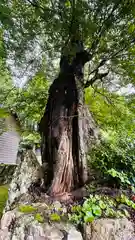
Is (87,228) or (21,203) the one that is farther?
(21,203)

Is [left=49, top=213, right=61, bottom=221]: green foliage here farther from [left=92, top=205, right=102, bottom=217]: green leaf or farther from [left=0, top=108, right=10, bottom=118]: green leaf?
[left=0, top=108, right=10, bottom=118]: green leaf

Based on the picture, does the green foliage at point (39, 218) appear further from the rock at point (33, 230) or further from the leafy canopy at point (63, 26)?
the leafy canopy at point (63, 26)

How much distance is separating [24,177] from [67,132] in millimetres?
1057

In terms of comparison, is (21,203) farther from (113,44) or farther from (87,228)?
(113,44)

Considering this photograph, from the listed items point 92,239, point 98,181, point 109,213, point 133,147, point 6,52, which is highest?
point 6,52

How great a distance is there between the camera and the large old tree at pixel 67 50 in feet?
7.75

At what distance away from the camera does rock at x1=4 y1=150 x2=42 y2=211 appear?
7.97ft

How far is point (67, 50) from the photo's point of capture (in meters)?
2.86

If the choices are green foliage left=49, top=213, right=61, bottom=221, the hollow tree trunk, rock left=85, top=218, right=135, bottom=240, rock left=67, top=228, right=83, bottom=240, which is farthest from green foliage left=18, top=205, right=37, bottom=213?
rock left=85, top=218, right=135, bottom=240

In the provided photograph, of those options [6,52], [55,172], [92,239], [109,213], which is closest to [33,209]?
[55,172]

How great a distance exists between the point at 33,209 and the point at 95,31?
2.78 meters

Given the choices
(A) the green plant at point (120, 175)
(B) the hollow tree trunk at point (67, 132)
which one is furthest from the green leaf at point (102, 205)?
(B) the hollow tree trunk at point (67, 132)

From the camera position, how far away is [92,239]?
155 centimetres

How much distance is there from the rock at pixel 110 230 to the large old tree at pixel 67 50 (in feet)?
2.51
